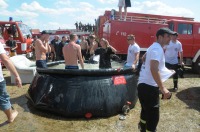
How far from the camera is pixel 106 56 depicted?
6.80 m

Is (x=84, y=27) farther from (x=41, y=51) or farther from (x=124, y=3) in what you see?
(x=41, y=51)

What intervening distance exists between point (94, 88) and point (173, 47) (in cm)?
355

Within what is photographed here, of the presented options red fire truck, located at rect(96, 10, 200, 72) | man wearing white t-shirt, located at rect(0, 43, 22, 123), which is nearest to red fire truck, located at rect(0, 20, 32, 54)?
red fire truck, located at rect(96, 10, 200, 72)

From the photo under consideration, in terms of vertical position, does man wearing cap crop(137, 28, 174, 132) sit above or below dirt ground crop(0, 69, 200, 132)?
above

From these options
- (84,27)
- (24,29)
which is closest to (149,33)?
(24,29)

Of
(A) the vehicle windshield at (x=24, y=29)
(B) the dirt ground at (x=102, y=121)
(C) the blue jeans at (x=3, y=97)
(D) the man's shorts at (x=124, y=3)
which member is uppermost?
(D) the man's shorts at (x=124, y=3)

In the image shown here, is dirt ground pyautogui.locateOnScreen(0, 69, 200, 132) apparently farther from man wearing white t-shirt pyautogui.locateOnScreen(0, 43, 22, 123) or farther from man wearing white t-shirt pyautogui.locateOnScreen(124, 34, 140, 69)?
man wearing white t-shirt pyautogui.locateOnScreen(124, 34, 140, 69)

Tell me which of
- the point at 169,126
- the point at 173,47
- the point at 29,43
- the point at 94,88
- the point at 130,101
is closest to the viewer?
the point at 169,126

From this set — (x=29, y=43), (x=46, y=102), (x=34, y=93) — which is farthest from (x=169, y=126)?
(x=29, y=43)

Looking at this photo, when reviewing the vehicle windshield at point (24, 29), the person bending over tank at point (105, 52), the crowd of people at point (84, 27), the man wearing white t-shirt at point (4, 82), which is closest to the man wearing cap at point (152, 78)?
the man wearing white t-shirt at point (4, 82)

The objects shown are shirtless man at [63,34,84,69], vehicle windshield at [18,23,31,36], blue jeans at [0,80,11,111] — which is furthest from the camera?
vehicle windshield at [18,23,31,36]

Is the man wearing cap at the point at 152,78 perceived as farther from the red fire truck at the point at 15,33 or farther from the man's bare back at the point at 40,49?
the red fire truck at the point at 15,33

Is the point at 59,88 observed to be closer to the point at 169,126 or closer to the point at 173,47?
the point at 169,126

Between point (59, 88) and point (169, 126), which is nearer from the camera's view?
point (169, 126)
